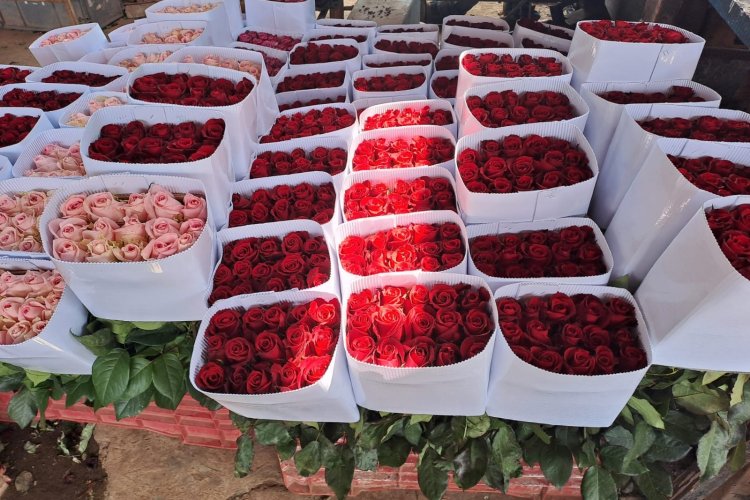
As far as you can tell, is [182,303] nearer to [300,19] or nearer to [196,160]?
[196,160]

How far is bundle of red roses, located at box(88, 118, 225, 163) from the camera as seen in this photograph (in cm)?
149

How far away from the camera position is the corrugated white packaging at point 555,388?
1055mm

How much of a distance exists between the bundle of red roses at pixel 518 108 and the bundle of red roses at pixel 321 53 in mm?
1009

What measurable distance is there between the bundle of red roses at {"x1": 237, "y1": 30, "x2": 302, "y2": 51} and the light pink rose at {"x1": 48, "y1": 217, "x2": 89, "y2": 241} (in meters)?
1.80

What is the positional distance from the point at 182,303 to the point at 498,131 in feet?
3.62

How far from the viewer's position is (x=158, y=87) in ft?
5.82

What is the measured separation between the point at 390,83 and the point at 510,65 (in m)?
0.56

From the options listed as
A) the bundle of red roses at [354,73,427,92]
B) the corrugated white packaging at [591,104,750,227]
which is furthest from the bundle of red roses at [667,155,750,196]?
the bundle of red roses at [354,73,427,92]

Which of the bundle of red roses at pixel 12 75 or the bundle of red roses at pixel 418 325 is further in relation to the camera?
the bundle of red roses at pixel 12 75

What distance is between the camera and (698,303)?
1.05 metres

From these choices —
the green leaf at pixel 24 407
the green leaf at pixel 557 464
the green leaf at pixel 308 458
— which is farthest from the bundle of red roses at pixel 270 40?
the green leaf at pixel 557 464

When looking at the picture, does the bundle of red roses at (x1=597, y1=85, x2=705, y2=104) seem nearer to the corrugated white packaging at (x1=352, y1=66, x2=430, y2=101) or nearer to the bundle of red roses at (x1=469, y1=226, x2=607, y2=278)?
the bundle of red roses at (x1=469, y1=226, x2=607, y2=278)

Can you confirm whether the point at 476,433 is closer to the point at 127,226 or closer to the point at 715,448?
the point at 715,448

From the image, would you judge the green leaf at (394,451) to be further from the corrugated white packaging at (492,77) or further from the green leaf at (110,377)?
the corrugated white packaging at (492,77)
